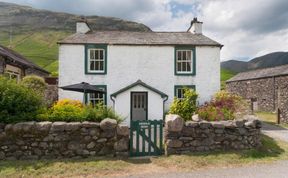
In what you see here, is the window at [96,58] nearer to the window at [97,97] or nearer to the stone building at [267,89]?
the window at [97,97]

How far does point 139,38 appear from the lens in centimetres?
2014

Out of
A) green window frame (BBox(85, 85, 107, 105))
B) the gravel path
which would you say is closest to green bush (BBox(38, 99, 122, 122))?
the gravel path

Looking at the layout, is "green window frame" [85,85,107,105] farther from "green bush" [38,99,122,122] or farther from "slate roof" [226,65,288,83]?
"slate roof" [226,65,288,83]

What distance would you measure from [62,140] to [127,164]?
2.37 metres

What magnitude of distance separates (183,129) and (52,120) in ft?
15.4

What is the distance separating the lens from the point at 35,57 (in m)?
84.0

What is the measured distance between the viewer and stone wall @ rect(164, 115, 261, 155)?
33.8 feet

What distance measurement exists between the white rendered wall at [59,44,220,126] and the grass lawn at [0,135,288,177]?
8.98 meters

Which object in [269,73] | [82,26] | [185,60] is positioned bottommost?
[185,60]

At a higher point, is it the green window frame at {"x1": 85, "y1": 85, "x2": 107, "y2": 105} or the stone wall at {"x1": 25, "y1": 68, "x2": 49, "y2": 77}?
the stone wall at {"x1": 25, "y1": 68, "x2": 49, "y2": 77}

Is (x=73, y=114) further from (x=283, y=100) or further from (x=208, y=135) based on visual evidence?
(x=283, y=100)

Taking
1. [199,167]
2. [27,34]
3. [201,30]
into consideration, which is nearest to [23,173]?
[199,167]

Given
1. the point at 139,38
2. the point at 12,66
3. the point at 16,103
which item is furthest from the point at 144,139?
the point at 12,66

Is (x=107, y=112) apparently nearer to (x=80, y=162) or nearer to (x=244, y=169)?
(x=80, y=162)
